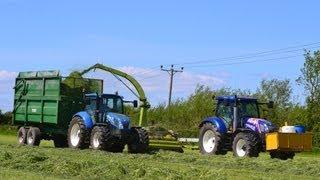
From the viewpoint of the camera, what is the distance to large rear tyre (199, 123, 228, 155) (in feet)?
70.2

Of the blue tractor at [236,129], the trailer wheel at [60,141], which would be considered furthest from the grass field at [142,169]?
the trailer wheel at [60,141]

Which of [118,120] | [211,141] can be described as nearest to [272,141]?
[211,141]

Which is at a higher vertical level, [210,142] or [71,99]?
[71,99]

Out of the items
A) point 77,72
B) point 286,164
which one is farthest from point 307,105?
point 286,164

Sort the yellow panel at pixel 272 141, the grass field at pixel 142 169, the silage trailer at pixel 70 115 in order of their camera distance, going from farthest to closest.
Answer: the silage trailer at pixel 70 115
the yellow panel at pixel 272 141
the grass field at pixel 142 169

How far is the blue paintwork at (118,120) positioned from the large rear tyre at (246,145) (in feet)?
12.3

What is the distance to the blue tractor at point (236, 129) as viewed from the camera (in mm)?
20228

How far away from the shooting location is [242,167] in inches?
627

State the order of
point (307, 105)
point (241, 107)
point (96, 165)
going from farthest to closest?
point (307, 105) → point (241, 107) → point (96, 165)

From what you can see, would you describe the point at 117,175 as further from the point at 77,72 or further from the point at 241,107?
the point at 77,72

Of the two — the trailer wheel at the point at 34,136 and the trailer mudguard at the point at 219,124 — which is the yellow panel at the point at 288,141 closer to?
the trailer mudguard at the point at 219,124

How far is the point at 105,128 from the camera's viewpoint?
2206 centimetres

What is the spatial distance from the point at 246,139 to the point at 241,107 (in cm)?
161

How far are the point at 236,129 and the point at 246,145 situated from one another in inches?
37.5
